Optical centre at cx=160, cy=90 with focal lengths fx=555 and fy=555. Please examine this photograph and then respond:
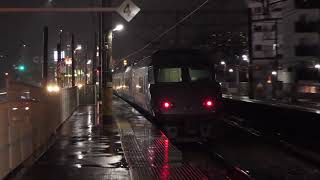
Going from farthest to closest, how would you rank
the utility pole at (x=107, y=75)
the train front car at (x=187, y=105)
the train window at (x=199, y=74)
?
the utility pole at (x=107, y=75) → the train window at (x=199, y=74) → the train front car at (x=187, y=105)

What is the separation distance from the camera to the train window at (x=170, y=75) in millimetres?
20031

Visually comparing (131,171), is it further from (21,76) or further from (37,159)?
(21,76)

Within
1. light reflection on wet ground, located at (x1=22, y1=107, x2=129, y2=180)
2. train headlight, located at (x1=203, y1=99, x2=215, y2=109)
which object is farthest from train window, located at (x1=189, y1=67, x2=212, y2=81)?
light reflection on wet ground, located at (x1=22, y1=107, x2=129, y2=180)

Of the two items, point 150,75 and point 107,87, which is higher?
point 150,75

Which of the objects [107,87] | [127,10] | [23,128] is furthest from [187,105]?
[23,128]

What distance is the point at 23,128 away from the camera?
479 inches

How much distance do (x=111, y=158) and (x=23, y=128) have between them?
2.14 m

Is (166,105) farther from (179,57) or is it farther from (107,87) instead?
(107,87)

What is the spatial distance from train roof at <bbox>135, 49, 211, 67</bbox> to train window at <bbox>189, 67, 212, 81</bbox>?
28 cm

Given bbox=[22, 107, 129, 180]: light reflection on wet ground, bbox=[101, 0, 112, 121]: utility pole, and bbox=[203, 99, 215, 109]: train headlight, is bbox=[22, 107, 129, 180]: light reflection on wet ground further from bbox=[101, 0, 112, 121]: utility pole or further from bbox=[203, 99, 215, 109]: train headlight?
bbox=[101, 0, 112, 121]: utility pole

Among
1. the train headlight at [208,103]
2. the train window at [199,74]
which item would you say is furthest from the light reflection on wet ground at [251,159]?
the train window at [199,74]

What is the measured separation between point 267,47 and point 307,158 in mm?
49474

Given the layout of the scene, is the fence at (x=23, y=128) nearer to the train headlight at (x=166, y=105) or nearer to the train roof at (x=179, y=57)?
Result: the train headlight at (x=166, y=105)

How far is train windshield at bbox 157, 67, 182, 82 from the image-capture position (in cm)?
2003
